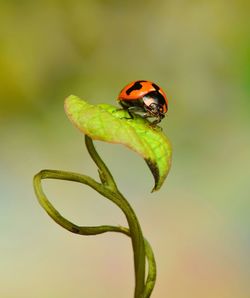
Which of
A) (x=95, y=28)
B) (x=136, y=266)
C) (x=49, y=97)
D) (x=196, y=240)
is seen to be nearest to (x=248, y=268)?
(x=196, y=240)

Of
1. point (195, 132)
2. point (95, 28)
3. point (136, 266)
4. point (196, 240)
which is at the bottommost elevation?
point (136, 266)

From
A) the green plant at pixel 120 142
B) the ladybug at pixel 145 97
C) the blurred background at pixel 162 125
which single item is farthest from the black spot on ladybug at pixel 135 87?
the blurred background at pixel 162 125

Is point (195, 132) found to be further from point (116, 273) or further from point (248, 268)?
point (116, 273)

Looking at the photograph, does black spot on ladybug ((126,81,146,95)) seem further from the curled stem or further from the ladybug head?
the curled stem

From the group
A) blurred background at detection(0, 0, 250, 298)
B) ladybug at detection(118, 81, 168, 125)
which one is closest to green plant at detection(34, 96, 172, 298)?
ladybug at detection(118, 81, 168, 125)

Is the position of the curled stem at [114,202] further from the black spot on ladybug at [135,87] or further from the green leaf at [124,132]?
the black spot on ladybug at [135,87]

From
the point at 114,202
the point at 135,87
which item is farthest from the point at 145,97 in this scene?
the point at 114,202

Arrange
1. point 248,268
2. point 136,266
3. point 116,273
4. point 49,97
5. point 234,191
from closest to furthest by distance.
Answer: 1. point 136,266
2. point 116,273
3. point 248,268
4. point 234,191
5. point 49,97
